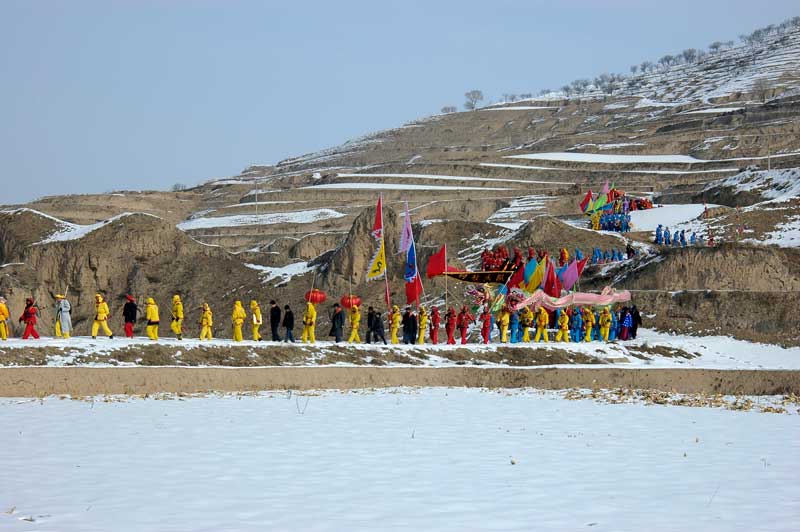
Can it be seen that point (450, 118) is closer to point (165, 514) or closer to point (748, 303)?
point (748, 303)

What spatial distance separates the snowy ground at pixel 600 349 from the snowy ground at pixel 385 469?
15.2ft

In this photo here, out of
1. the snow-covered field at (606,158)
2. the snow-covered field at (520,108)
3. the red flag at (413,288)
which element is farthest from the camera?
the snow-covered field at (520,108)

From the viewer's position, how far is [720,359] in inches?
1177

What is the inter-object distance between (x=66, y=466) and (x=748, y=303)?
1213 inches

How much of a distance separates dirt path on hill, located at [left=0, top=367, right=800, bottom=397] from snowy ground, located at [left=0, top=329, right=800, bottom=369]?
1.08 m

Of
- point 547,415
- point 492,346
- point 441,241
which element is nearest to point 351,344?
point 492,346

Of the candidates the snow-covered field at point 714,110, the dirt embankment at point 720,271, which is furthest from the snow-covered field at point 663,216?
the snow-covered field at point 714,110

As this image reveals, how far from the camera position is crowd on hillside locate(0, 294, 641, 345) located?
25.5 m

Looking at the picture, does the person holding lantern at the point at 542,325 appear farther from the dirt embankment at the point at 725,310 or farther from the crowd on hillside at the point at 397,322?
the dirt embankment at the point at 725,310

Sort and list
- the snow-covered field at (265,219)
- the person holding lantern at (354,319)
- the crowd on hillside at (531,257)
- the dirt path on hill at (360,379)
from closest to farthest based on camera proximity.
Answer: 1. the dirt path on hill at (360,379)
2. the person holding lantern at (354,319)
3. the crowd on hillside at (531,257)
4. the snow-covered field at (265,219)

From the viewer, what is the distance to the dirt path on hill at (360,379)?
18875 millimetres

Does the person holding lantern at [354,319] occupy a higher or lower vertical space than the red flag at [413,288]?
lower

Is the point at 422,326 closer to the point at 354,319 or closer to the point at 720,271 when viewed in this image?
the point at 354,319

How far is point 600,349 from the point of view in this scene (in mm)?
28750
